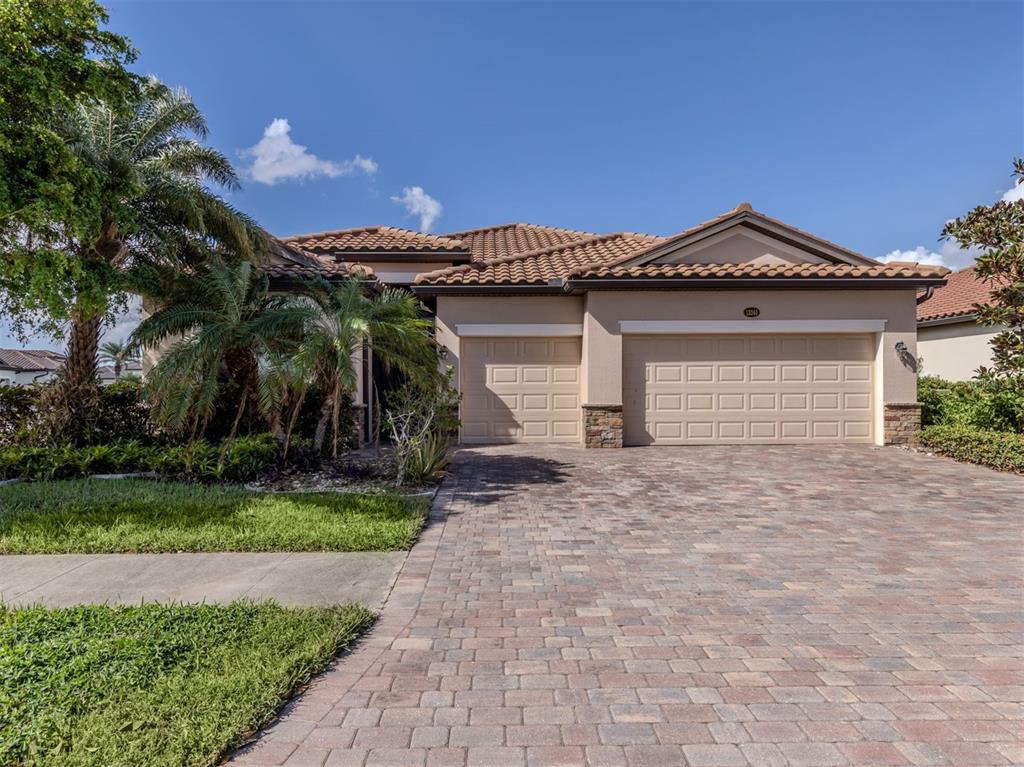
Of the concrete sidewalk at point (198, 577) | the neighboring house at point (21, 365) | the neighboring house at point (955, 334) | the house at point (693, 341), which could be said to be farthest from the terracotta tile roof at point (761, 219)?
the neighboring house at point (21, 365)

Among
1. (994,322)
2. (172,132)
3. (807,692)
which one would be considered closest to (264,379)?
(172,132)

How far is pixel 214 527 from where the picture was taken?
→ 6066mm

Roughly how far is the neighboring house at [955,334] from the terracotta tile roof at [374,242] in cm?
1487

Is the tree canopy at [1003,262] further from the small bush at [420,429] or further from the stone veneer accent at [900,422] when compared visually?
the small bush at [420,429]

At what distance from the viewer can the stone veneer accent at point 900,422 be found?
1225 centimetres

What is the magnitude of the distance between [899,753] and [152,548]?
6312 millimetres

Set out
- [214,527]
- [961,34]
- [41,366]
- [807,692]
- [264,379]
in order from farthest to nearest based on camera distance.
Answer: [41,366] → [961,34] → [264,379] → [214,527] → [807,692]

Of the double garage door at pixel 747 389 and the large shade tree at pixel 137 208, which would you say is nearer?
Answer: the large shade tree at pixel 137 208

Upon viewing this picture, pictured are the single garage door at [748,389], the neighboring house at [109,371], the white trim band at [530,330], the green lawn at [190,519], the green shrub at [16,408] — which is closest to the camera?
the green lawn at [190,519]

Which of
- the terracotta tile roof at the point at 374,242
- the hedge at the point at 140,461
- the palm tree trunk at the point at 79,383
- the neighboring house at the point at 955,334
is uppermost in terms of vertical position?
the terracotta tile roof at the point at 374,242

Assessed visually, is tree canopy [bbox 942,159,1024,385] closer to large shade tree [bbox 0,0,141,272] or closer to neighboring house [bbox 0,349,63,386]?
large shade tree [bbox 0,0,141,272]

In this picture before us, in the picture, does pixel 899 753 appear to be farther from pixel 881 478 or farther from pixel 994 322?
pixel 994 322

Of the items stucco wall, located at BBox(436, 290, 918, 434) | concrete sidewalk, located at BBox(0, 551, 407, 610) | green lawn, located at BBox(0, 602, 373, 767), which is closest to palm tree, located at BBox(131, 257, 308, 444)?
concrete sidewalk, located at BBox(0, 551, 407, 610)

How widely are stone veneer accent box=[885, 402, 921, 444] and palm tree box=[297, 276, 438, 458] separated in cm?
1045
